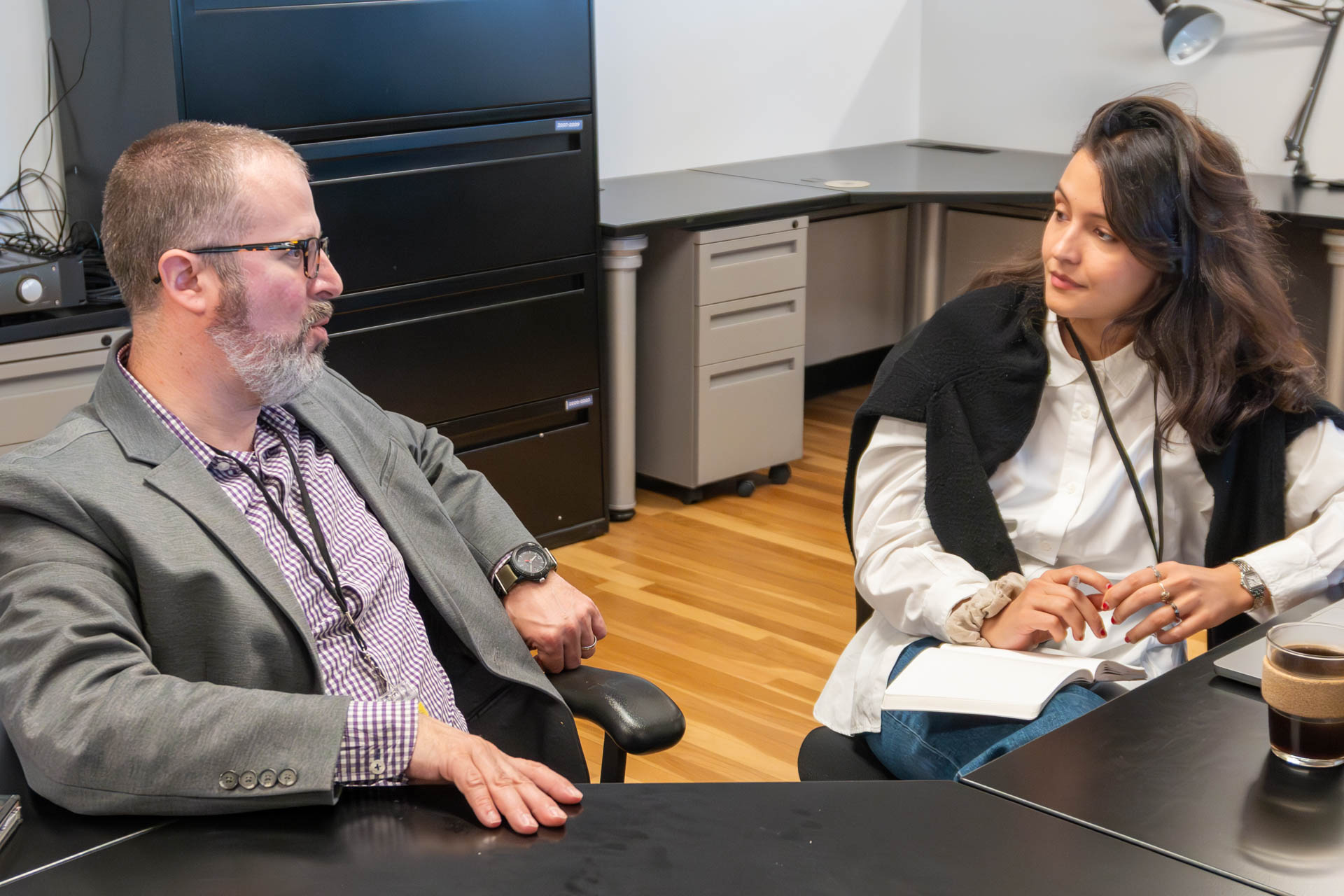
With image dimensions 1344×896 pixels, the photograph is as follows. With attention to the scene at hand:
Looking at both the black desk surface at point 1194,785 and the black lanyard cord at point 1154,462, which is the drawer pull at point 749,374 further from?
the black desk surface at point 1194,785

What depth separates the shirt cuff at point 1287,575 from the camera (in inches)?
62.9

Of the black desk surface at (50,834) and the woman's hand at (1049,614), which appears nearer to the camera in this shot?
the black desk surface at (50,834)

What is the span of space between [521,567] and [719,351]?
7.42ft

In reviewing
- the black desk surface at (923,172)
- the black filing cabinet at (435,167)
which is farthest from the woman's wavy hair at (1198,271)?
the black desk surface at (923,172)

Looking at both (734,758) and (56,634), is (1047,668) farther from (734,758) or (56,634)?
(734,758)

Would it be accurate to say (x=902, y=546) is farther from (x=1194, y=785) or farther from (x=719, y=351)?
(x=719, y=351)

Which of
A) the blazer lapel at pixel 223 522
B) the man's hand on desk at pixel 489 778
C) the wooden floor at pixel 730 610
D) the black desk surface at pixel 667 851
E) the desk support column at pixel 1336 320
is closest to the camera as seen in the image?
the black desk surface at pixel 667 851

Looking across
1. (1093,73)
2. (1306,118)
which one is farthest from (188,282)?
(1093,73)

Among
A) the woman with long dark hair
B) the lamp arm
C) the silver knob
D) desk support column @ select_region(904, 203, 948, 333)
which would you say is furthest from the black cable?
the lamp arm

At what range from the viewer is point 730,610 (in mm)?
3324

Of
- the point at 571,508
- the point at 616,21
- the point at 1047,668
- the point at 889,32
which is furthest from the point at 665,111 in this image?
the point at 1047,668

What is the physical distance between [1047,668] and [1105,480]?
0.37 meters

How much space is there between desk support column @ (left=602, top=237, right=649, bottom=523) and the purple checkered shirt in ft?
6.83

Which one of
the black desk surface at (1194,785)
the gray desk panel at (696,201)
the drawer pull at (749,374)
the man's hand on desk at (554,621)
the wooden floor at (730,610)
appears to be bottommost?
the wooden floor at (730,610)
